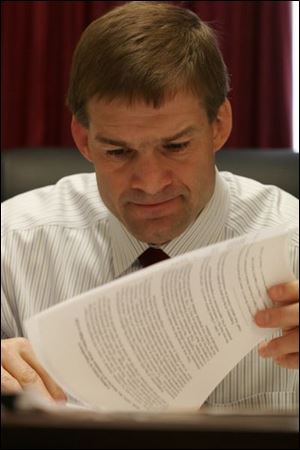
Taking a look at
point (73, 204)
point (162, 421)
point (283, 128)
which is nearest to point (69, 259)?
point (73, 204)

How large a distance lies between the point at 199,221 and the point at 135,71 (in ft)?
0.80

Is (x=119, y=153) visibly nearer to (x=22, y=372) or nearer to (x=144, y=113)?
(x=144, y=113)

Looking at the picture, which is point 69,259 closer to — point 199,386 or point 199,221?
point 199,221

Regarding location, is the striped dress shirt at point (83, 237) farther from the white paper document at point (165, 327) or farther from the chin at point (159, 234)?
the white paper document at point (165, 327)

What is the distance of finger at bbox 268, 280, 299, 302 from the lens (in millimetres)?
655

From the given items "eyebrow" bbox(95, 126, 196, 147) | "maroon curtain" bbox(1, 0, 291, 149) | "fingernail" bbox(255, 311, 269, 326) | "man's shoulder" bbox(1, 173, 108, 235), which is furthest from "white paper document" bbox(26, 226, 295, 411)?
"maroon curtain" bbox(1, 0, 291, 149)

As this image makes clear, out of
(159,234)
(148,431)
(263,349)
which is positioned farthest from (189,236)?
(148,431)

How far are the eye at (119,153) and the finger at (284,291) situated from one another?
0.29m

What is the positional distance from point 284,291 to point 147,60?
1.02ft

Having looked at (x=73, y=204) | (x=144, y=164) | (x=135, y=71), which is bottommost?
(x=73, y=204)

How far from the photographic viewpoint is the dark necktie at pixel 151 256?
37.4 inches

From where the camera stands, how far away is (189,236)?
94cm

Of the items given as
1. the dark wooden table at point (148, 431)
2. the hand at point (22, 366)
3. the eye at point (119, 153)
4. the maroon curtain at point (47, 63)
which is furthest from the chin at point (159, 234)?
the maroon curtain at point (47, 63)

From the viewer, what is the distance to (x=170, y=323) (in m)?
0.63
